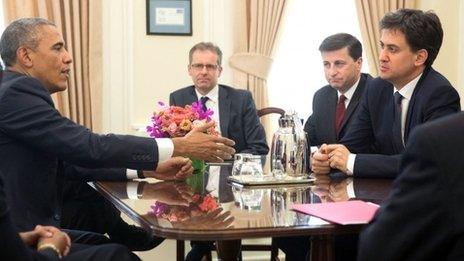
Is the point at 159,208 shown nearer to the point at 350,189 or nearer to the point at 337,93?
the point at 350,189

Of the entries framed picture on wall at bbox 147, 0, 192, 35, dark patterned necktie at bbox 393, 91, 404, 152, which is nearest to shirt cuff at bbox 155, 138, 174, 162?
dark patterned necktie at bbox 393, 91, 404, 152

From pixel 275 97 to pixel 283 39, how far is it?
49 cm

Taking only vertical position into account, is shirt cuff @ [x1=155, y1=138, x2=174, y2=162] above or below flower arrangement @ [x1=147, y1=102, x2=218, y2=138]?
below

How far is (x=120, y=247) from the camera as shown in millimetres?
1933

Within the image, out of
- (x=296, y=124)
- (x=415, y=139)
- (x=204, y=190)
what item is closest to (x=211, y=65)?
(x=296, y=124)

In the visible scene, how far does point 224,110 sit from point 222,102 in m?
0.06

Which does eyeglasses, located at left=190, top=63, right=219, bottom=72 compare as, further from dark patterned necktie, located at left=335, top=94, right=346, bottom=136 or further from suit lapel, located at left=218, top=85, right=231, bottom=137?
dark patterned necktie, located at left=335, top=94, right=346, bottom=136

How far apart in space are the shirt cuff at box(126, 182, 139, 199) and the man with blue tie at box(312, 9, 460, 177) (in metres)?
0.81

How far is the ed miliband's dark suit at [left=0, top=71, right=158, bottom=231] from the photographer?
2146 millimetres

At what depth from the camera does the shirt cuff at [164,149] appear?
2.37m

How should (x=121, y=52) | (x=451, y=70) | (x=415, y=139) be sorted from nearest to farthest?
(x=415, y=139)
(x=121, y=52)
(x=451, y=70)

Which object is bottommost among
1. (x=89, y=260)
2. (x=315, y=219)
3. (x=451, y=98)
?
(x=89, y=260)

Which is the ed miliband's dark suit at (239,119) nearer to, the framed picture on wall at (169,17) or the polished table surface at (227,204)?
the framed picture on wall at (169,17)

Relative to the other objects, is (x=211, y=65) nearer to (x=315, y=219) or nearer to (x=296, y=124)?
(x=296, y=124)
